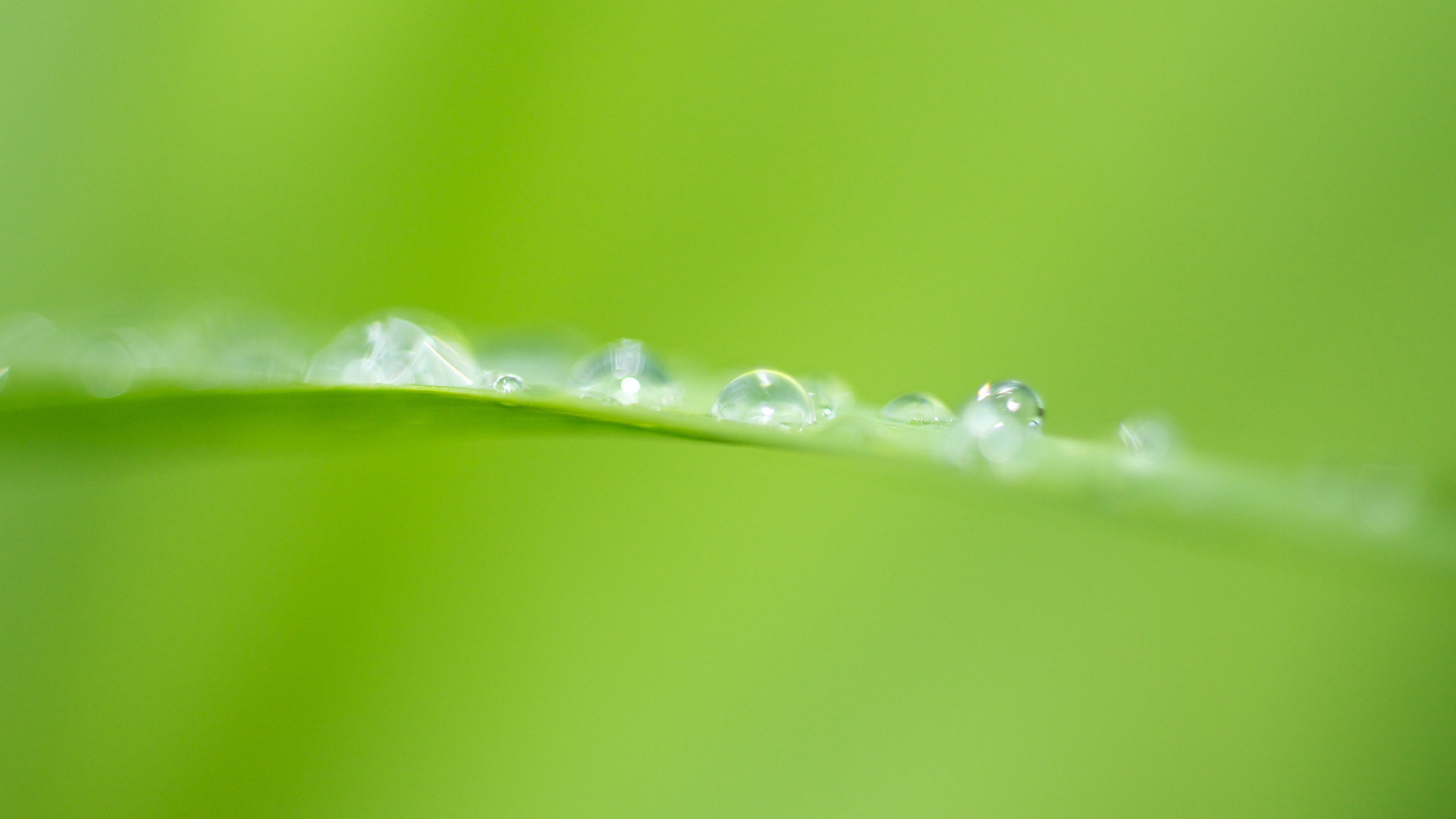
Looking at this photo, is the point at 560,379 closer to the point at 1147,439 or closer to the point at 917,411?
the point at 917,411

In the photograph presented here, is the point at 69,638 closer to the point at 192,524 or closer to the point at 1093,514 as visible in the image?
the point at 192,524

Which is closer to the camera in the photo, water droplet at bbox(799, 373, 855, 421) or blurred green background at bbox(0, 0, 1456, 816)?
water droplet at bbox(799, 373, 855, 421)

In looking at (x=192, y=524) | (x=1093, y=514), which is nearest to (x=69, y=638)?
(x=192, y=524)

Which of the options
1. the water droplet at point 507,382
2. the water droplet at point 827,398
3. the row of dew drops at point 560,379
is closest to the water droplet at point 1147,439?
the row of dew drops at point 560,379

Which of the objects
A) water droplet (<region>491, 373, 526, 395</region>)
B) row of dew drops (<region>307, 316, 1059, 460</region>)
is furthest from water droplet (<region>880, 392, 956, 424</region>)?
water droplet (<region>491, 373, 526, 395</region>)

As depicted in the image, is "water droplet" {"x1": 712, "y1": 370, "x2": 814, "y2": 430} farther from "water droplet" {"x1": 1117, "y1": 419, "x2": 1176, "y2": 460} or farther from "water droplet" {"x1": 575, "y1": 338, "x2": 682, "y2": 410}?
"water droplet" {"x1": 1117, "y1": 419, "x2": 1176, "y2": 460}

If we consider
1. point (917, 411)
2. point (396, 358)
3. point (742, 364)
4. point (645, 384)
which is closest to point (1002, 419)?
point (917, 411)

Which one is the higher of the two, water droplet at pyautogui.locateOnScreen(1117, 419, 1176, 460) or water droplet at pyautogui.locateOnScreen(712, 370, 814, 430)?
water droplet at pyautogui.locateOnScreen(1117, 419, 1176, 460)
